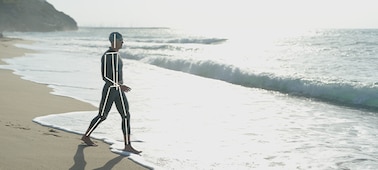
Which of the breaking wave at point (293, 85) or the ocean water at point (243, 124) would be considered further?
the breaking wave at point (293, 85)

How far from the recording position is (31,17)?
140500 millimetres

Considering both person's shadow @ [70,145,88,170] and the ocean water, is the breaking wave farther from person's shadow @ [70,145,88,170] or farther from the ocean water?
person's shadow @ [70,145,88,170]

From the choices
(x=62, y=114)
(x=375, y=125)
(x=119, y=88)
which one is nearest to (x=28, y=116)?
(x=62, y=114)

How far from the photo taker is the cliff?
129m

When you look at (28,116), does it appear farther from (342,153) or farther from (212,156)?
(342,153)

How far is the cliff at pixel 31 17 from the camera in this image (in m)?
129

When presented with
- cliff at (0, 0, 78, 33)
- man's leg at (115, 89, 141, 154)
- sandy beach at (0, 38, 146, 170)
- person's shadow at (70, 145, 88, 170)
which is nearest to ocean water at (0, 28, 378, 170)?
man's leg at (115, 89, 141, 154)

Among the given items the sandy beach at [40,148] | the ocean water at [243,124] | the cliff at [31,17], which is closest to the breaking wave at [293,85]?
the ocean water at [243,124]

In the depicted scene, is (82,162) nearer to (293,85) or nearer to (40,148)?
(40,148)

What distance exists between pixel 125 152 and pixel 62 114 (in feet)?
9.64

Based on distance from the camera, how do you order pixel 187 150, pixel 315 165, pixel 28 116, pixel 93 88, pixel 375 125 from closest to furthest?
pixel 315 165, pixel 187 150, pixel 28 116, pixel 375 125, pixel 93 88

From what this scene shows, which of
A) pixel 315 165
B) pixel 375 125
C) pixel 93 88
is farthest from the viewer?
pixel 93 88

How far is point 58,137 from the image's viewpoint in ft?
19.7

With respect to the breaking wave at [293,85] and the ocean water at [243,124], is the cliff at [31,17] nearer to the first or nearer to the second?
the breaking wave at [293,85]
